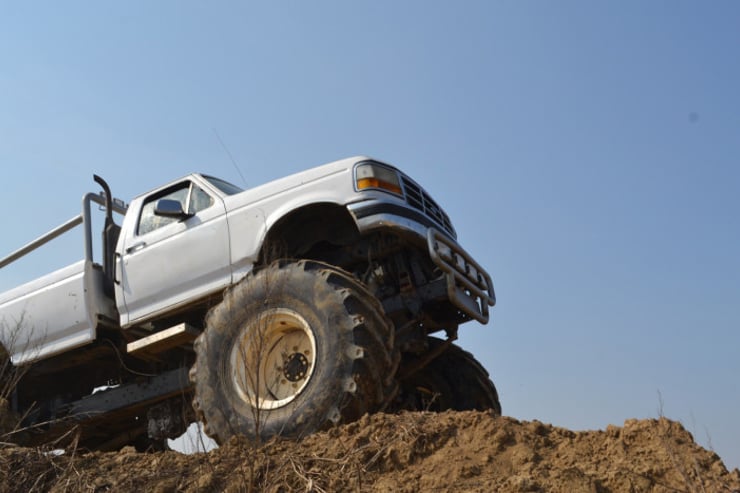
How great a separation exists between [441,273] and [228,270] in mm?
1675

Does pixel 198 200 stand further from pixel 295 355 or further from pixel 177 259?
pixel 295 355

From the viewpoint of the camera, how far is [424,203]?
683cm

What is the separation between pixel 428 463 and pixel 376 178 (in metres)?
2.66

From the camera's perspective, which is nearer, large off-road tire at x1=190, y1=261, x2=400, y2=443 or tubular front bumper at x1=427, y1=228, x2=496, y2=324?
large off-road tire at x1=190, y1=261, x2=400, y2=443

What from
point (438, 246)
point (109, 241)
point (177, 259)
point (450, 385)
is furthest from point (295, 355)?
point (109, 241)

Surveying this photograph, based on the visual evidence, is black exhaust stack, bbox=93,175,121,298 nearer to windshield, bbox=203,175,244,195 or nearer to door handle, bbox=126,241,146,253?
door handle, bbox=126,241,146,253

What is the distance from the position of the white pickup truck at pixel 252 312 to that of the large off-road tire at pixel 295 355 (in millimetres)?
12

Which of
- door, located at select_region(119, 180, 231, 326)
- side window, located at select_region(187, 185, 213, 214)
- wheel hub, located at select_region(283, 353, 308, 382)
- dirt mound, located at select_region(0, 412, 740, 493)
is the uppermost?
side window, located at select_region(187, 185, 213, 214)

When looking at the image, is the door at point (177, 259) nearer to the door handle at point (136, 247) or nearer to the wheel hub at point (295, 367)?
the door handle at point (136, 247)

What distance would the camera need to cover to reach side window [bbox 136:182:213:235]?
23.4ft

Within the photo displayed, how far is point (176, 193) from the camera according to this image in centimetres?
740

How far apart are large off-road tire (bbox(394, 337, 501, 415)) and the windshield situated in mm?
Result: 2122

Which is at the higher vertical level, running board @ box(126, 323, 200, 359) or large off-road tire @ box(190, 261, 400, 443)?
running board @ box(126, 323, 200, 359)

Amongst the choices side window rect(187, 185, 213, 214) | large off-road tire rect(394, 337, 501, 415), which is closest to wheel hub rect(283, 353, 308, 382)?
large off-road tire rect(394, 337, 501, 415)
